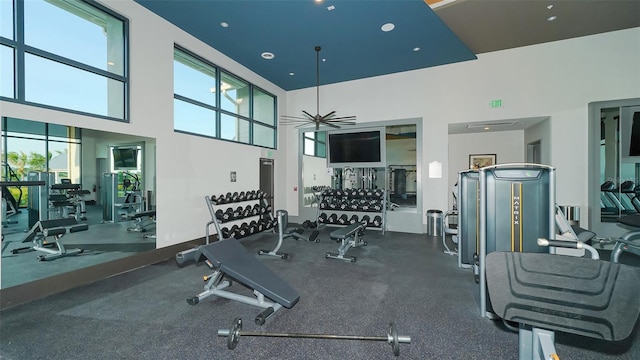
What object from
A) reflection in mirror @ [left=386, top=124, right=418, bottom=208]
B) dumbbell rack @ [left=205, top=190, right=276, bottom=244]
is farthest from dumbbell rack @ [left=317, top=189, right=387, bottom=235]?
dumbbell rack @ [left=205, top=190, right=276, bottom=244]

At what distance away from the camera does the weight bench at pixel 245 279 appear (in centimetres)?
217

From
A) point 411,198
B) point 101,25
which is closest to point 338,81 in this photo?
point 411,198

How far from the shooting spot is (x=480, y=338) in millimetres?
1965

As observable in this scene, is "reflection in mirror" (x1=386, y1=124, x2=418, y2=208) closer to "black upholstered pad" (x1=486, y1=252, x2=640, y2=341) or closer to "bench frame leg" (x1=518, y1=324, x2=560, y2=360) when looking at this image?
"bench frame leg" (x1=518, y1=324, x2=560, y2=360)

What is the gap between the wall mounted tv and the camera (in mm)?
6062

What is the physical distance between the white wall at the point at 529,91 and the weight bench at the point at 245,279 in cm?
427

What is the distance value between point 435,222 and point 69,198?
582cm

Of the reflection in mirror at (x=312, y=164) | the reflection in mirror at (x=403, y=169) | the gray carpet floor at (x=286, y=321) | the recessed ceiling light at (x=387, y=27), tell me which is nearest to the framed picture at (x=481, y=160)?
the reflection in mirror at (x=403, y=169)

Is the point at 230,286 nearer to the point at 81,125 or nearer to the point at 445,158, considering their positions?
the point at 81,125

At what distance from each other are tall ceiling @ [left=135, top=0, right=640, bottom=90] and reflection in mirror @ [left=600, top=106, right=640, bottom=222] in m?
1.43

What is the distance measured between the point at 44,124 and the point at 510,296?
4.12 meters

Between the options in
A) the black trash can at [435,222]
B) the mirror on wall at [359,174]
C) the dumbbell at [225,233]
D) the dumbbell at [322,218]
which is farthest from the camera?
the mirror on wall at [359,174]

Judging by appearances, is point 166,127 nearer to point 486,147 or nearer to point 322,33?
point 322,33

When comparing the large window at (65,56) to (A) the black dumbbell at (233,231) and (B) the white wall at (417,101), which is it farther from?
(A) the black dumbbell at (233,231)
